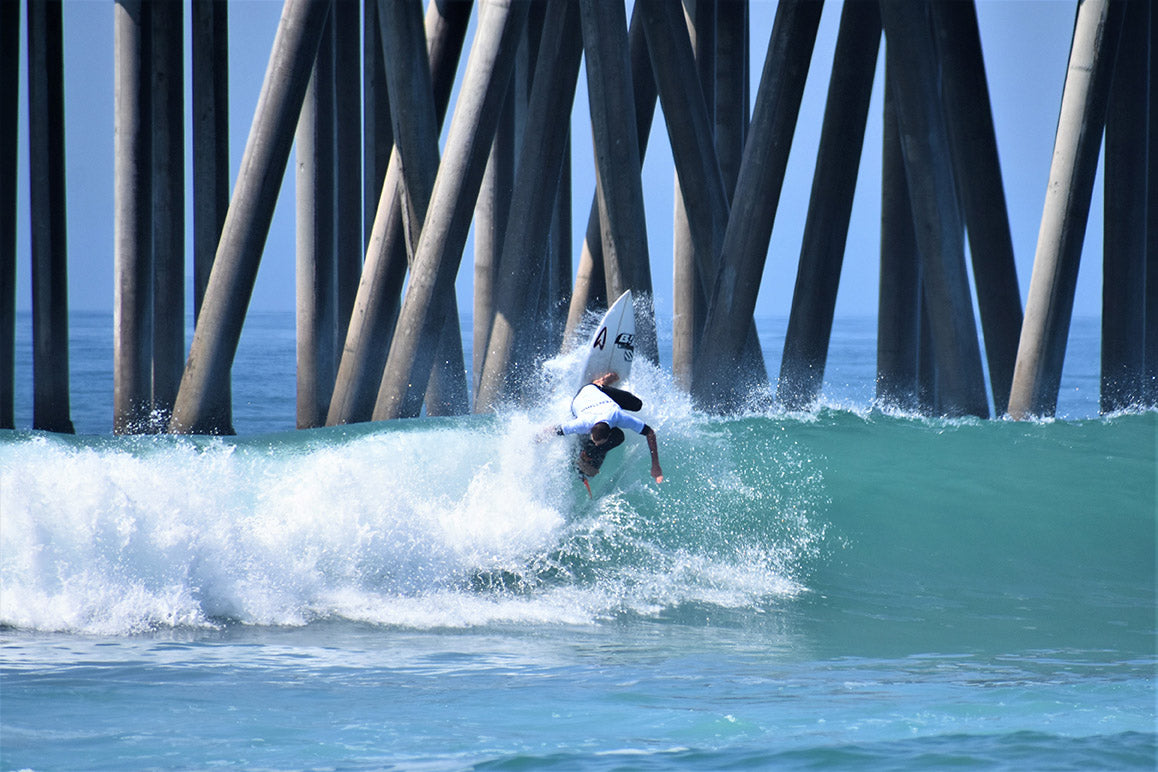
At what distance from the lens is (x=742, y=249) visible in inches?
408

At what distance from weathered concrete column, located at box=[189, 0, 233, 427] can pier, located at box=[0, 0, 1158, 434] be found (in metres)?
0.04

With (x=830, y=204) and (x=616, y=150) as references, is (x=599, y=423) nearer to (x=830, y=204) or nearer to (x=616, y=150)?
(x=616, y=150)

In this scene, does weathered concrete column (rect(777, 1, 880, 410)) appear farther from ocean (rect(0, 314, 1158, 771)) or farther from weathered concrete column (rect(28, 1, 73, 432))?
weathered concrete column (rect(28, 1, 73, 432))

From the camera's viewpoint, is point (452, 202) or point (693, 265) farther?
point (693, 265)

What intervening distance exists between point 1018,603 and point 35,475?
638cm

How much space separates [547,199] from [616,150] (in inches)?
34.3

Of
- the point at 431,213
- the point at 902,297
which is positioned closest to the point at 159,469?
the point at 431,213

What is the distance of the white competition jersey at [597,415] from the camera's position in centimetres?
837

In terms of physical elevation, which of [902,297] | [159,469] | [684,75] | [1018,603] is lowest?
[1018,603]

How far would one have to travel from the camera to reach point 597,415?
841 centimetres

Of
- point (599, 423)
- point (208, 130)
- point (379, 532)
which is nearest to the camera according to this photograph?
point (379, 532)

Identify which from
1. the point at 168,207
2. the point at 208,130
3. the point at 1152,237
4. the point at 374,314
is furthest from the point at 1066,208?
the point at 208,130

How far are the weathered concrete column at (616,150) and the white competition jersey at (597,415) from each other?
1.78m

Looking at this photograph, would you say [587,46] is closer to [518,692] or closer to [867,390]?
[518,692]
